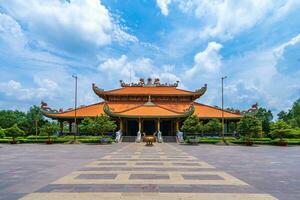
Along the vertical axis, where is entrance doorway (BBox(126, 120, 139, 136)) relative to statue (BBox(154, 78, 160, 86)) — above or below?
below

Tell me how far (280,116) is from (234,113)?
44781 mm

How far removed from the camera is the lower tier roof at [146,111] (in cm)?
4756

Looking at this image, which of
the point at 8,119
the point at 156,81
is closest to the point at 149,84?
the point at 156,81

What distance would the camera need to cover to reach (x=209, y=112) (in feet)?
175

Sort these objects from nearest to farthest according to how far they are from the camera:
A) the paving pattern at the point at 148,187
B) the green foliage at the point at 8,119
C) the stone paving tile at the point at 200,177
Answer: the paving pattern at the point at 148,187 < the stone paving tile at the point at 200,177 < the green foliage at the point at 8,119

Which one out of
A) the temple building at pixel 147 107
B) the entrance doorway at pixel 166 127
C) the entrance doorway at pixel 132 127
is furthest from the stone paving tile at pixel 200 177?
the entrance doorway at pixel 132 127

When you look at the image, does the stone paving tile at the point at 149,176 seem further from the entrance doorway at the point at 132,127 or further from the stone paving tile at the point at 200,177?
the entrance doorway at the point at 132,127

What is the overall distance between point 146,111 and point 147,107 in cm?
226

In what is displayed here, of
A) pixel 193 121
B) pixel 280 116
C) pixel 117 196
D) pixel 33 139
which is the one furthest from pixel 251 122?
pixel 280 116

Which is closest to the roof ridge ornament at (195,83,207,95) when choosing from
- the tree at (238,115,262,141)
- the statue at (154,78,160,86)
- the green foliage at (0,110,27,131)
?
the statue at (154,78,160,86)

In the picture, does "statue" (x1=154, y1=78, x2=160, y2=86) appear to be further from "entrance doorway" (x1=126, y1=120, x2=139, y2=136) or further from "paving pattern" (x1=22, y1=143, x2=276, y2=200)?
"paving pattern" (x1=22, y1=143, x2=276, y2=200)

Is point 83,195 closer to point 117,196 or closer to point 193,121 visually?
point 117,196

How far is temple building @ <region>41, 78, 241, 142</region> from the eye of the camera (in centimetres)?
5112

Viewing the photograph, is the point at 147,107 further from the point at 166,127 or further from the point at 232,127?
the point at 232,127
